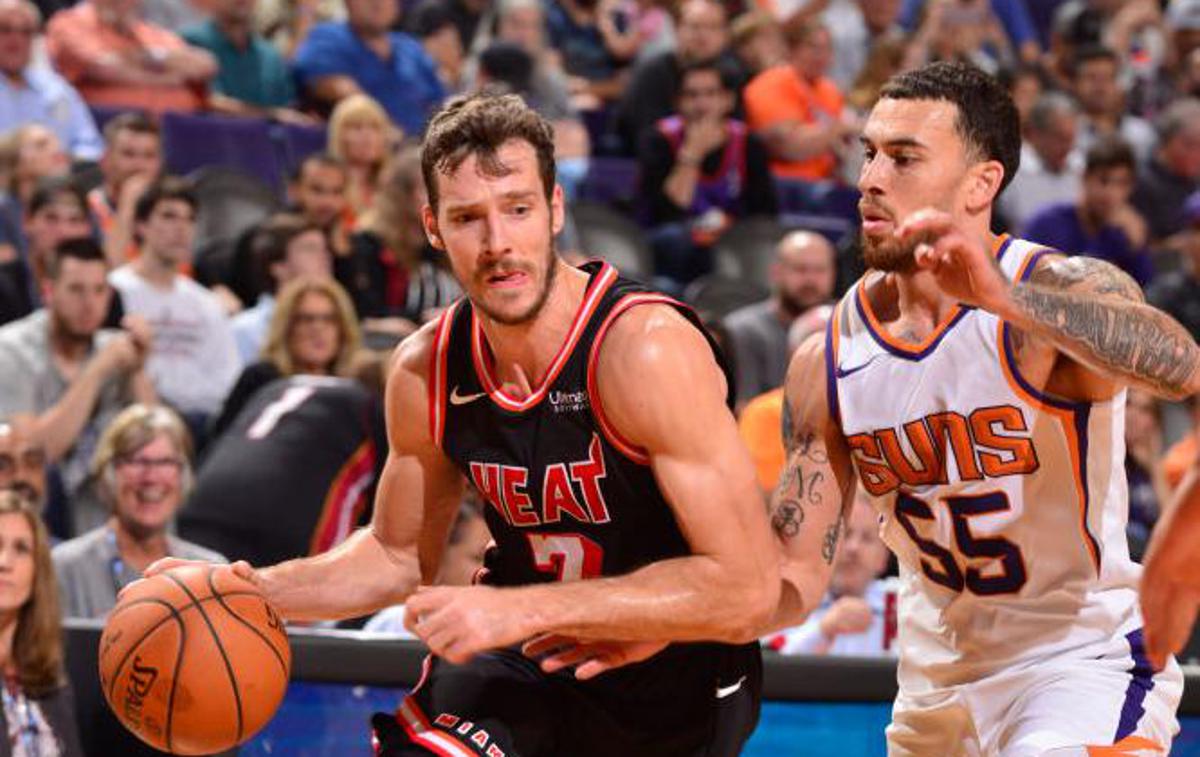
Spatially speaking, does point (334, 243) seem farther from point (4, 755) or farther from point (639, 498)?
point (639, 498)

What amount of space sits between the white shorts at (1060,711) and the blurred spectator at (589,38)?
28.7 ft

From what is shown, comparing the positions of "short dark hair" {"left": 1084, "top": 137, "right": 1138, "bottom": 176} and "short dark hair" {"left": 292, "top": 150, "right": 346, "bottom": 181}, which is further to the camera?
"short dark hair" {"left": 1084, "top": 137, "right": 1138, "bottom": 176}

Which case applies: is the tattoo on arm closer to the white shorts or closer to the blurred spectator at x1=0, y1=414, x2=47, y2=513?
the white shorts

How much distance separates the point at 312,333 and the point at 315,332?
0.5 inches

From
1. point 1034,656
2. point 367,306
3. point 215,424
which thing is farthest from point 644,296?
point 367,306

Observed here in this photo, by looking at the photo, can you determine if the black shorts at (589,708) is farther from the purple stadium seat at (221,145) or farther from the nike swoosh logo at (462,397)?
the purple stadium seat at (221,145)

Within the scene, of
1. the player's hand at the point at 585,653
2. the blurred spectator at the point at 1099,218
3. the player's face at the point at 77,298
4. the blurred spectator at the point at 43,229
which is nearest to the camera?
the player's hand at the point at 585,653

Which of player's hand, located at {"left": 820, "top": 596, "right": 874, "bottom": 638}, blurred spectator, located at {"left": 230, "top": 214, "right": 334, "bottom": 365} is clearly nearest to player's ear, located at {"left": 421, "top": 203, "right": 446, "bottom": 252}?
player's hand, located at {"left": 820, "top": 596, "right": 874, "bottom": 638}

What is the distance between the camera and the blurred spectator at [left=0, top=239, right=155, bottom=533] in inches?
288

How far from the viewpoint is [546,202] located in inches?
155

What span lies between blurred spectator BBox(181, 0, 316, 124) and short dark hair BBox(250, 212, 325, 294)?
212 cm

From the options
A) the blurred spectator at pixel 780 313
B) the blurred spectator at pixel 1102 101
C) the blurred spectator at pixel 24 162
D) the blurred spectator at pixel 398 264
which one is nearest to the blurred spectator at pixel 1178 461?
the blurred spectator at pixel 780 313

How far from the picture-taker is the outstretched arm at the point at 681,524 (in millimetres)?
3680

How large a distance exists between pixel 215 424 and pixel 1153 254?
572 centimetres
